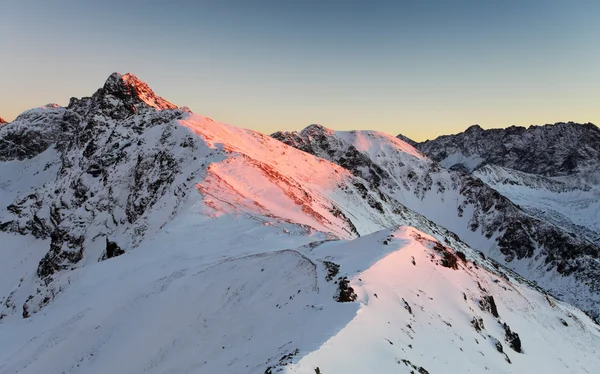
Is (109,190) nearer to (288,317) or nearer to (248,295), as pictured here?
(248,295)

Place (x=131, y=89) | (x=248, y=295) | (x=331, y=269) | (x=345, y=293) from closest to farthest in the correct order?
(x=345, y=293)
(x=248, y=295)
(x=331, y=269)
(x=131, y=89)

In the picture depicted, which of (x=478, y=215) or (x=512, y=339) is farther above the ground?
(x=478, y=215)

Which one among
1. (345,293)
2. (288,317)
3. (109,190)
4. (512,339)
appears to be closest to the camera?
(288,317)

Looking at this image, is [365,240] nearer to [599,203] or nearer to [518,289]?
[518,289]

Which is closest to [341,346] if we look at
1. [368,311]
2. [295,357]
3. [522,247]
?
[295,357]

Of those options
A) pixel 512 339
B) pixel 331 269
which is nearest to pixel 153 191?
pixel 331 269

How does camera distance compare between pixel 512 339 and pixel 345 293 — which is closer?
pixel 345 293
